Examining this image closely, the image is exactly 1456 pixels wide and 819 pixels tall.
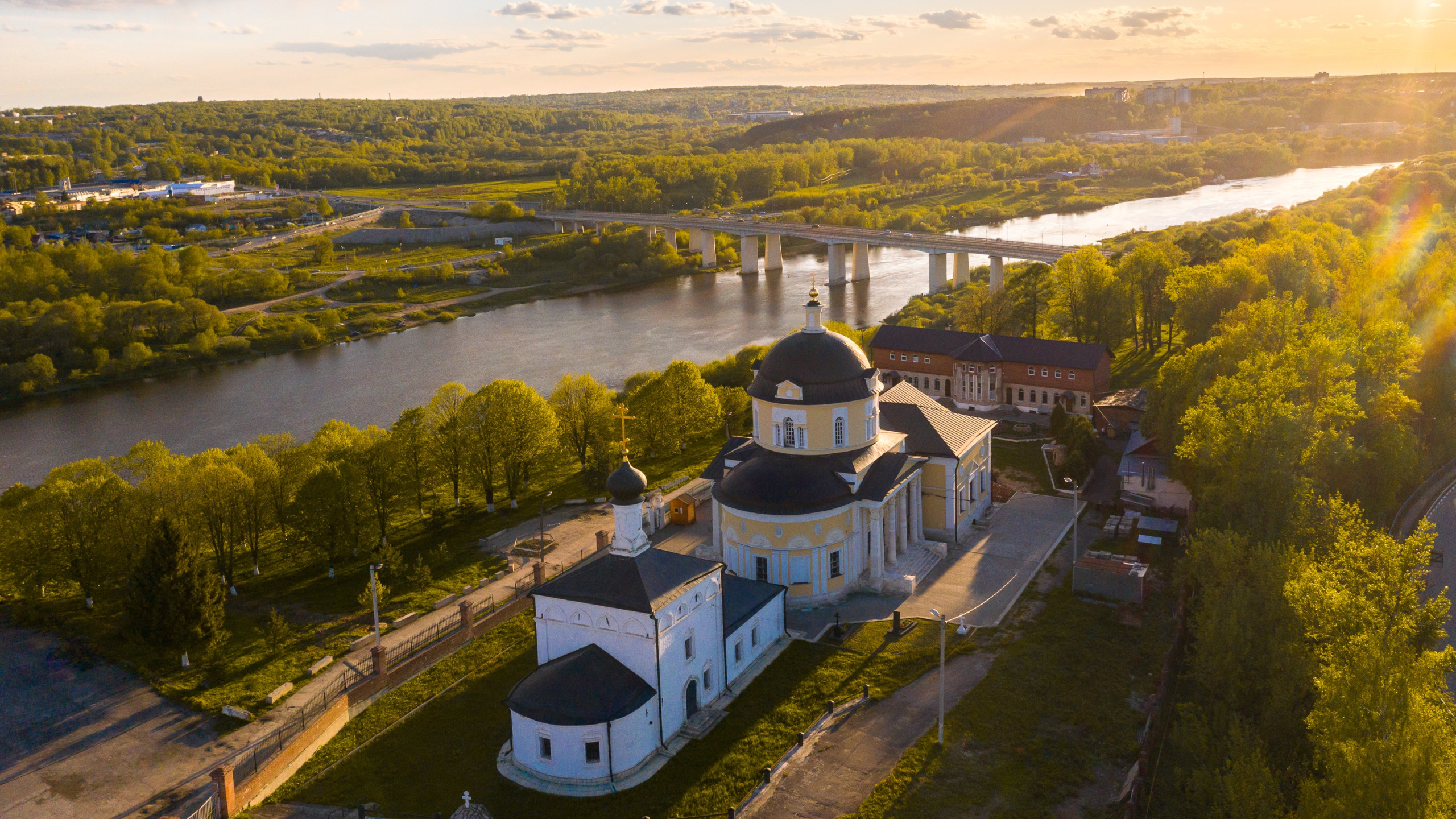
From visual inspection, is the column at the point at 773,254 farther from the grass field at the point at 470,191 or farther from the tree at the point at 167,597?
the tree at the point at 167,597

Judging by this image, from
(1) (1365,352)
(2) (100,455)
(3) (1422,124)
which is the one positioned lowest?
(2) (100,455)

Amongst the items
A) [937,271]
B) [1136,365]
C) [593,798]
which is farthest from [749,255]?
Answer: [593,798]

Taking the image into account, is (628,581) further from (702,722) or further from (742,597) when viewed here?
(742,597)

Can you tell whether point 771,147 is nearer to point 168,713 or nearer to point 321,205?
point 321,205

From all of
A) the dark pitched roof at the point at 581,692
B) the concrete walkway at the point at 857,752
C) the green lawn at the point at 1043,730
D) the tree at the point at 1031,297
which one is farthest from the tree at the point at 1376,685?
the tree at the point at 1031,297

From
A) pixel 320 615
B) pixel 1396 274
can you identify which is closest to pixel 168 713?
pixel 320 615

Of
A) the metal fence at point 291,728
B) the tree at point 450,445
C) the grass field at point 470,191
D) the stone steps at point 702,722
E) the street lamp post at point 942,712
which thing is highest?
the grass field at point 470,191

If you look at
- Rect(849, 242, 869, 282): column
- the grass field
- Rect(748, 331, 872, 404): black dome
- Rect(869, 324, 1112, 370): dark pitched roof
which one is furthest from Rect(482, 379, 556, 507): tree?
the grass field
